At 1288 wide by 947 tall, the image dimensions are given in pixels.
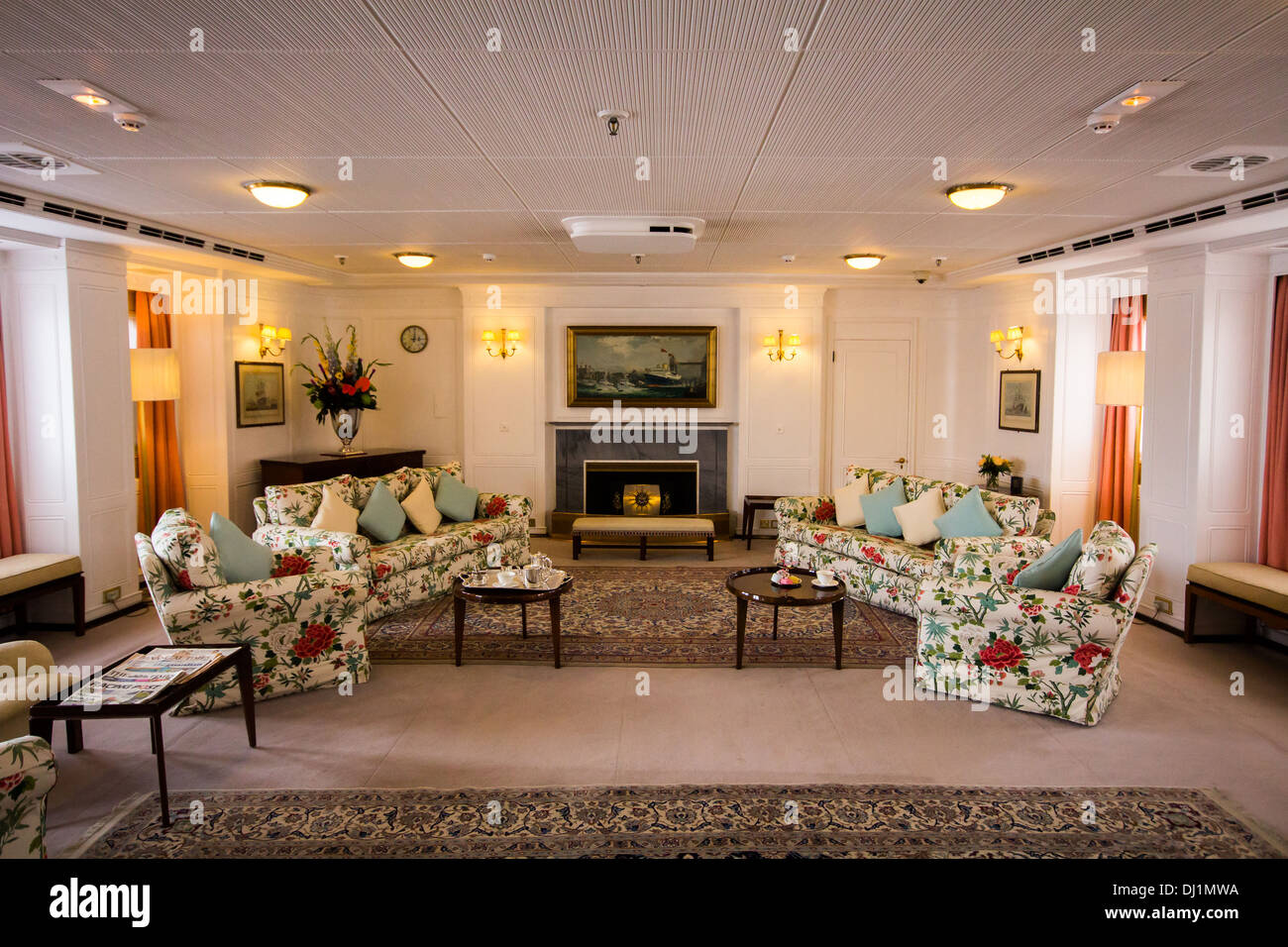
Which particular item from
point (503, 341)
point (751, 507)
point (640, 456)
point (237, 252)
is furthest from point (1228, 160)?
point (237, 252)

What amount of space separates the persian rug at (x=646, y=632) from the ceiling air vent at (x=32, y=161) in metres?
3.21

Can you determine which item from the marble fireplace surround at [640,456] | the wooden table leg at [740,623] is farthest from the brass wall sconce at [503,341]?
the wooden table leg at [740,623]

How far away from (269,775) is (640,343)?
6.30 meters

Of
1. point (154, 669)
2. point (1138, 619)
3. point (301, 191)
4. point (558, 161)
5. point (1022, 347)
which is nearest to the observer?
point (154, 669)

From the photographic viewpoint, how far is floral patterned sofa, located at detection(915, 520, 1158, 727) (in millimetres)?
3828

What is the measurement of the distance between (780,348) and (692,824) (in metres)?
6.41

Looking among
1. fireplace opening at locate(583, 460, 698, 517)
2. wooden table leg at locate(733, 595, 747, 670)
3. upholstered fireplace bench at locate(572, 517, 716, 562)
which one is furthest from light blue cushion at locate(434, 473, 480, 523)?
wooden table leg at locate(733, 595, 747, 670)

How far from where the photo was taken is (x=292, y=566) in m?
4.74

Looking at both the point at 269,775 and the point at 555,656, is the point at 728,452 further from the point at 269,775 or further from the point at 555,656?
the point at 269,775

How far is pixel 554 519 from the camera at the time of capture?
343 inches

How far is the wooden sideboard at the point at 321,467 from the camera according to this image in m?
7.37

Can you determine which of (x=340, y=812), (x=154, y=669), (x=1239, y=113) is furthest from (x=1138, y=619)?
(x=154, y=669)

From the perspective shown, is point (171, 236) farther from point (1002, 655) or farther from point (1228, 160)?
point (1228, 160)

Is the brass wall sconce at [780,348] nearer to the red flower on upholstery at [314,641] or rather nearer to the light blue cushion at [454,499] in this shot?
the light blue cushion at [454,499]
